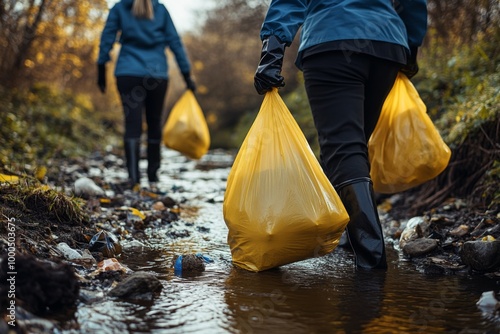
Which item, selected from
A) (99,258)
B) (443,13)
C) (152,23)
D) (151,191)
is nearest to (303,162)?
(99,258)

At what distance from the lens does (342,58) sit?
2.47 meters

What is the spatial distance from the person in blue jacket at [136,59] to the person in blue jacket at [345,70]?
240cm

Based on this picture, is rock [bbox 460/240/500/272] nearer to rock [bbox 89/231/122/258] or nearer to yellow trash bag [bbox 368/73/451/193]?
yellow trash bag [bbox 368/73/451/193]

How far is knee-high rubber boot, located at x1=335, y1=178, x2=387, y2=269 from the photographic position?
2432 mm

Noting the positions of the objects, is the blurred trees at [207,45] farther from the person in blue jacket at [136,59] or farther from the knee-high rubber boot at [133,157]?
the knee-high rubber boot at [133,157]

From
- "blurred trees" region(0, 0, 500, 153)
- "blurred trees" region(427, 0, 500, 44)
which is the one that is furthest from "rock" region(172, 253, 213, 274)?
"blurred trees" region(427, 0, 500, 44)

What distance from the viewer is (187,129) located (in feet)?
17.0

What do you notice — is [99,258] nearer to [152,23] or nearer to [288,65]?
[152,23]

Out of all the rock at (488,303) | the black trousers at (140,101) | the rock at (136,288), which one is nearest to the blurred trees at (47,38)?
the black trousers at (140,101)

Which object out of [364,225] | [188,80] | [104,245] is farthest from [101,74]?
[364,225]

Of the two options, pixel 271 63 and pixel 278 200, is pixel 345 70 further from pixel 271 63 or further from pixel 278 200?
pixel 278 200

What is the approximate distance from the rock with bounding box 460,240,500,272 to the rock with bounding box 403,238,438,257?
0.90ft

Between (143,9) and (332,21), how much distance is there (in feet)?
8.60

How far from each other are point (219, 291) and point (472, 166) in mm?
2040
